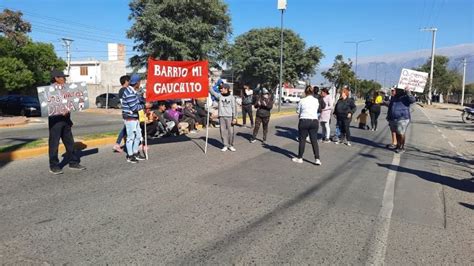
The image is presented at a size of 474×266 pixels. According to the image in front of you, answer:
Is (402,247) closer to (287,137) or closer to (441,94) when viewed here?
(287,137)

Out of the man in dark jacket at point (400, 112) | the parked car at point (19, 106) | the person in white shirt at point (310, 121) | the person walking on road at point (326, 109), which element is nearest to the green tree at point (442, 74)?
the parked car at point (19, 106)

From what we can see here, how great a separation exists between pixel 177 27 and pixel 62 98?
908 inches

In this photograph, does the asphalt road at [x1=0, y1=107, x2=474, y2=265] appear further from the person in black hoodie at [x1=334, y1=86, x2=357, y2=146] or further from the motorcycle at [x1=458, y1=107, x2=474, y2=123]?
the motorcycle at [x1=458, y1=107, x2=474, y2=123]

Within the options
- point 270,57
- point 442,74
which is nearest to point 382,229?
point 270,57

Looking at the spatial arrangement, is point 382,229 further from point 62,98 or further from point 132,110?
point 62,98

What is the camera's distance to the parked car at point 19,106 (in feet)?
83.0

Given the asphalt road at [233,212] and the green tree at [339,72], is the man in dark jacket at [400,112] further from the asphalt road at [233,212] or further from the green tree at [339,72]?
the green tree at [339,72]

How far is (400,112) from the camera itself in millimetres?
11516

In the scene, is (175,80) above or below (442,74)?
below

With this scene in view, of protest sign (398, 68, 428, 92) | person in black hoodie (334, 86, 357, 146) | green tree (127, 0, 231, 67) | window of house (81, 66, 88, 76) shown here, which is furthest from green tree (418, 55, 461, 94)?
person in black hoodie (334, 86, 357, 146)

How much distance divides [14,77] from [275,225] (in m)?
30.5

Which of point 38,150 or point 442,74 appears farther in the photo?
point 442,74

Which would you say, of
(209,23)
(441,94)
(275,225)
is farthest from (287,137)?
(441,94)

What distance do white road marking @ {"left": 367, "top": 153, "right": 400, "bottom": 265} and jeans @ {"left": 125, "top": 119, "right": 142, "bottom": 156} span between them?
4.94m
